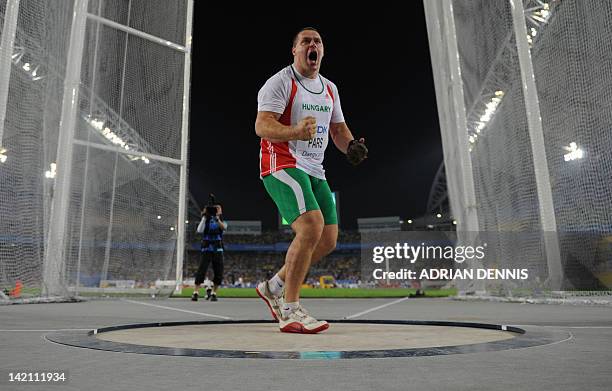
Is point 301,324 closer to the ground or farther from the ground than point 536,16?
closer to the ground

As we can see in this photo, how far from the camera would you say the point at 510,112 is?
8086mm

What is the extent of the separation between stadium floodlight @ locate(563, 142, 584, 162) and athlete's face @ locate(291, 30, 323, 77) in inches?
180

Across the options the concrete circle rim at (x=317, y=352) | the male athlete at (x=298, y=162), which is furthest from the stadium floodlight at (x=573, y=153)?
the concrete circle rim at (x=317, y=352)

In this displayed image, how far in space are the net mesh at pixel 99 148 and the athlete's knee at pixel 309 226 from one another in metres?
4.87

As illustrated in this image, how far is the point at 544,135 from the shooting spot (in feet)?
24.2

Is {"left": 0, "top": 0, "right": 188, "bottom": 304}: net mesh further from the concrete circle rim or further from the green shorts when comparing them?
the concrete circle rim

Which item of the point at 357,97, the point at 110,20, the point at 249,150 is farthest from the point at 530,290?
the point at 249,150

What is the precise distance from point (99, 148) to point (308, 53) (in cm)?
653

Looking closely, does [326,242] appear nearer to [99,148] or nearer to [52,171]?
[52,171]

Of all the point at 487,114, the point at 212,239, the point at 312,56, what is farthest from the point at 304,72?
the point at 487,114

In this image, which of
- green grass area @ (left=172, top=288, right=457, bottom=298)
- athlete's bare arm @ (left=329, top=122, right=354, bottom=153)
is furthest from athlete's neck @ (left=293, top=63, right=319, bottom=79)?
green grass area @ (left=172, top=288, right=457, bottom=298)

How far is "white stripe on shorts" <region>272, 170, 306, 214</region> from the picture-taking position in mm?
3201

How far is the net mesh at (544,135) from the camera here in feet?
20.6

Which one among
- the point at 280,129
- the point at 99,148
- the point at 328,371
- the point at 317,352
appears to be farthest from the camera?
the point at 99,148
